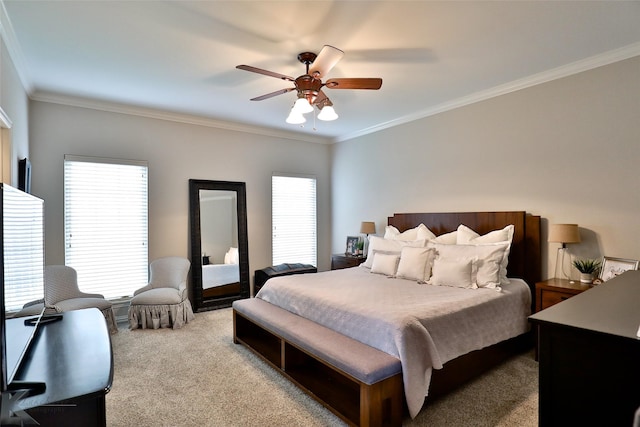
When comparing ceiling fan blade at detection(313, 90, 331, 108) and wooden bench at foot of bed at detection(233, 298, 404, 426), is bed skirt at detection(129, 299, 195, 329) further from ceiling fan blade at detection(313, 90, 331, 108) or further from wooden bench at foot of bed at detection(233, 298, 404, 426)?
ceiling fan blade at detection(313, 90, 331, 108)

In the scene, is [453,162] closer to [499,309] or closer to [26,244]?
[499,309]

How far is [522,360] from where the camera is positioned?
3.09m

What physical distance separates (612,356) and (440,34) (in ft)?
8.00

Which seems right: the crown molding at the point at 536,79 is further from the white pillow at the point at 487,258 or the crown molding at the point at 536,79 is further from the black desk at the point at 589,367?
the black desk at the point at 589,367

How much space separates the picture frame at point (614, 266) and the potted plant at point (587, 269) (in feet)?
0.17

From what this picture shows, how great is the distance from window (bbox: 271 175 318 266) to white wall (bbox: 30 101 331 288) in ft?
0.44

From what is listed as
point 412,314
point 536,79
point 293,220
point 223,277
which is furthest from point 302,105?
point 293,220

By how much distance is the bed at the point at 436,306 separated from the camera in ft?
7.21

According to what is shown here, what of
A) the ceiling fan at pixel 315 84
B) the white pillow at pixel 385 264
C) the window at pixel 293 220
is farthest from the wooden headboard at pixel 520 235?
the window at pixel 293 220

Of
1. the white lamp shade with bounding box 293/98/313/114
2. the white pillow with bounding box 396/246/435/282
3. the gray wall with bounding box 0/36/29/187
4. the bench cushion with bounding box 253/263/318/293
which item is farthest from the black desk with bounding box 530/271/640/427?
the bench cushion with bounding box 253/263/318/293

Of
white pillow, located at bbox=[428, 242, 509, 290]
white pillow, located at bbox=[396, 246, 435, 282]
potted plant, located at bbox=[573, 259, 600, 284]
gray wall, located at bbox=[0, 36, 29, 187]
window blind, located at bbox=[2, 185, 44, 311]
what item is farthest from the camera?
white pillow, located at bbox=[396, 246, 435, 282]

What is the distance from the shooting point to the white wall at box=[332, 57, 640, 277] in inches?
118

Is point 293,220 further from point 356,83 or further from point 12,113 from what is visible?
point 12,113

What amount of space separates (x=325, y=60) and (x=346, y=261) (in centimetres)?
335
